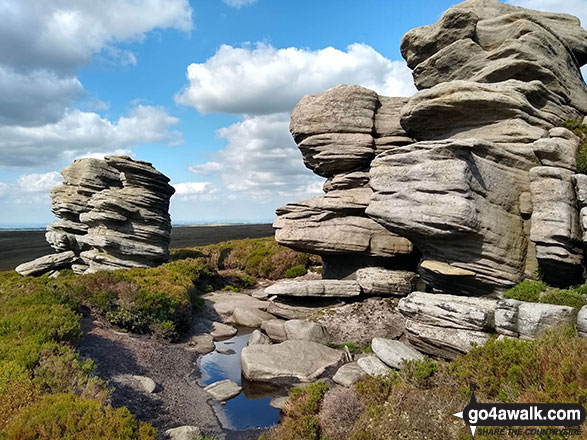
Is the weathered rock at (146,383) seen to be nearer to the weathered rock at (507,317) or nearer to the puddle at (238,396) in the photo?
the puddle at (238,396)

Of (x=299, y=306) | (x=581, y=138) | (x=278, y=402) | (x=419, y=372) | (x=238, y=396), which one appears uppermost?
(x=581, y=138)

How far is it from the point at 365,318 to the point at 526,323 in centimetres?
1005

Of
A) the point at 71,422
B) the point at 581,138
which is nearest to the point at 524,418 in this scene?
the point at 71,422

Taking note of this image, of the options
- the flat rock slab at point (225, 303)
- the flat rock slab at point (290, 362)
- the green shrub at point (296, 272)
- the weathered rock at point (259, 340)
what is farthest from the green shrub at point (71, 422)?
the green shrub at point (296, 272)

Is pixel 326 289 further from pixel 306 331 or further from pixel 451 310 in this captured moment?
pixel 451 310

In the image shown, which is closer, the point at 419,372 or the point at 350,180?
the point at 419,372

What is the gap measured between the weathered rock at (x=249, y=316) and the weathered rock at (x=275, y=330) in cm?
258

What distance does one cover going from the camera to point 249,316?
2659 cm

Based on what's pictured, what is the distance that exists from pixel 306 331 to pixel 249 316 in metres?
6.96

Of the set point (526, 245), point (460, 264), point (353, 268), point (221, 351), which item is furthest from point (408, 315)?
point (221, 351)

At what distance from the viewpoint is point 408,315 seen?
58.1ft

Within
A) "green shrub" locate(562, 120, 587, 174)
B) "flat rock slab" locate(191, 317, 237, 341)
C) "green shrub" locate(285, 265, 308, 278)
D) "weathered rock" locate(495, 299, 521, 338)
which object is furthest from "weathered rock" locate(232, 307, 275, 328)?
"green shrub" locate(562, 120, 587, 174)

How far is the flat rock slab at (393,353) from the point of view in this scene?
15.0 meters

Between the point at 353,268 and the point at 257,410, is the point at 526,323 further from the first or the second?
the point at 353,268
